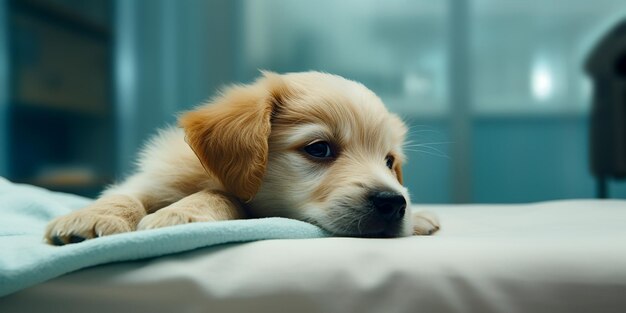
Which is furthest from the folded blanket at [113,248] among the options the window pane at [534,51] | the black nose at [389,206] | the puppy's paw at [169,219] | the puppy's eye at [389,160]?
the window pane at [534,51]

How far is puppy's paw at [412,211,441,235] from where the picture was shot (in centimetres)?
118

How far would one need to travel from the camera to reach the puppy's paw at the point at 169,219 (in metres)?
→ 0.91

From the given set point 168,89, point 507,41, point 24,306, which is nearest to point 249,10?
point 168,89

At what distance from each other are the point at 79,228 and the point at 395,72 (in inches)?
113

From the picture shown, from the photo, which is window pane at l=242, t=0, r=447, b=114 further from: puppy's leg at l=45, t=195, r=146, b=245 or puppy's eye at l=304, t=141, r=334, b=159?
puppy's leg at l=45, t=195, r=146, b=245

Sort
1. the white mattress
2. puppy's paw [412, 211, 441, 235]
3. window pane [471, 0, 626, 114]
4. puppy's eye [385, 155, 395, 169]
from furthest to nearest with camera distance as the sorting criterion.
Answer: window pane [471, 0, 626, 114] < puppy's eye [385, 155, 395, 169] < puppy's paw [412, 211, 441, 235] < the white mattress

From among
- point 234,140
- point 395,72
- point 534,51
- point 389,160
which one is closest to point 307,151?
point 234,140

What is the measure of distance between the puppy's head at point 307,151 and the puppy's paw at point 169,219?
0.55ft

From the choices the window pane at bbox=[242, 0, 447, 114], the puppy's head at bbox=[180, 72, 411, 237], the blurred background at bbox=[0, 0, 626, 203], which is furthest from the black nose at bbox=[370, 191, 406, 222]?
the window pane at bbox=[242, 0, 447, 114]

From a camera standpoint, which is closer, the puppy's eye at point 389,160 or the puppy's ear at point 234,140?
the puppy's ear at point 234,140

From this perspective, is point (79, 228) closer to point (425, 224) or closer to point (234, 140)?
point (234, 140)

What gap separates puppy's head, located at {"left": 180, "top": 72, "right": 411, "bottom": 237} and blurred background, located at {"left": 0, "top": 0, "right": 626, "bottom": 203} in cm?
210

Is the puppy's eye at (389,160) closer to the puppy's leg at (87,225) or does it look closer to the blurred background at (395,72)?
the puppy's leg at (87,225)

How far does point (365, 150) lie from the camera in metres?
1.25
